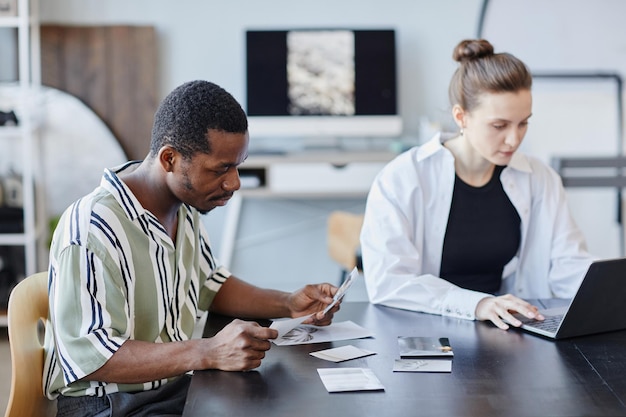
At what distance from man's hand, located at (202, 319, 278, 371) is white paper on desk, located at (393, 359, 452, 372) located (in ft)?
0.73

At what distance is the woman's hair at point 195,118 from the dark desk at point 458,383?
400 millimetres

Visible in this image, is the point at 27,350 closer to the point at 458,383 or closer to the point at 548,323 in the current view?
the point at 458,383

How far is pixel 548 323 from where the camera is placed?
1.81 meters

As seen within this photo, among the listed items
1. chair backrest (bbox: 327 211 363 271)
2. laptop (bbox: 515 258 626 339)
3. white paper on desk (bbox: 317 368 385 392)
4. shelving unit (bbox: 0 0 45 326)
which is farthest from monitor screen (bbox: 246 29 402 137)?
white paper on desk (bbox: 317 368 385 392)

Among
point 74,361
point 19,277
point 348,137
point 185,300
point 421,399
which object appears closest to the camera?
point 421,399

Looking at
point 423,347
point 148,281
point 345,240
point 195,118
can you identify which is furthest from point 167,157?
point 345,240

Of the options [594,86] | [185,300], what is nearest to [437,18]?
[594,86]

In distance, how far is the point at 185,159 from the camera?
1.65 m

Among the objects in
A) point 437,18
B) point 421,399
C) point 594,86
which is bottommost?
point 421,399

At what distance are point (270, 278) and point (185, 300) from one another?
272cm

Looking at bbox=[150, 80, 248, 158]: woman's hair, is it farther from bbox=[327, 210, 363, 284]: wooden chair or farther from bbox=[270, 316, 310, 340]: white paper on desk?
bbox=[327, 210, 363, 284]: wooden chair

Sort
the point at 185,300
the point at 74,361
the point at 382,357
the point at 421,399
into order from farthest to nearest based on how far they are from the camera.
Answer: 1. the point at 185,300
2. the point at 382,357
3. the point at 74,361
4. the point at 421,399

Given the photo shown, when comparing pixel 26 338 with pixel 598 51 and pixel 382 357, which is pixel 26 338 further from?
pixel 598 51

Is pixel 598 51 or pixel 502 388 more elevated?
pixel 598 51
